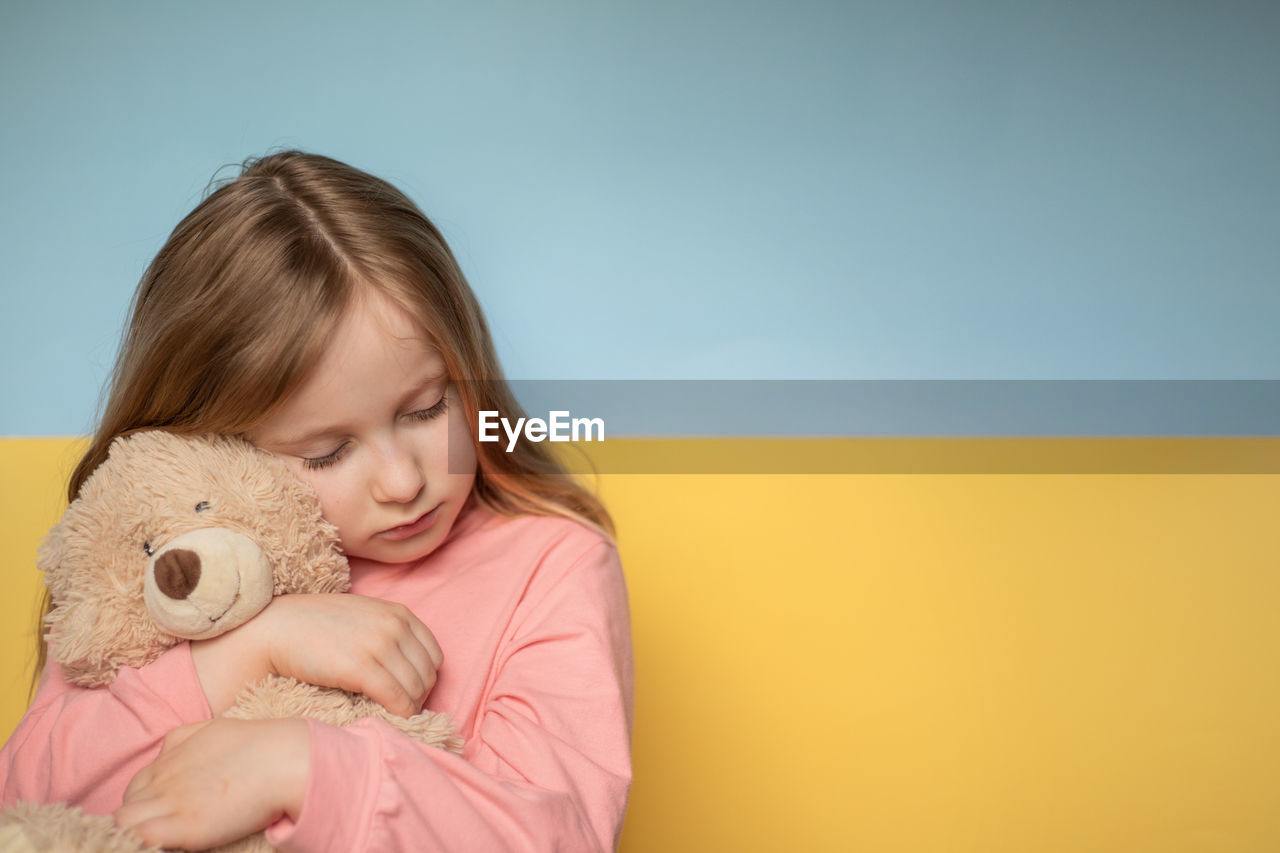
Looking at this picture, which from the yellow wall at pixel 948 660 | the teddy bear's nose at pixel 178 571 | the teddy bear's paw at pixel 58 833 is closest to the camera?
the teddy bear's paw at pixel 58 833

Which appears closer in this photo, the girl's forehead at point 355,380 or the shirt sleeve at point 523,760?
the shirt sleeve at point 523,760

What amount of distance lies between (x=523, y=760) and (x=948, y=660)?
2.25 feet

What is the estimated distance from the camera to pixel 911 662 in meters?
1.25

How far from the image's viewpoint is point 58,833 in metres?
0.58

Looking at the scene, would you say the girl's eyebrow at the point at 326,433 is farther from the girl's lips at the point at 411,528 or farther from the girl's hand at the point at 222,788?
the girl's hand at the point at 222,788

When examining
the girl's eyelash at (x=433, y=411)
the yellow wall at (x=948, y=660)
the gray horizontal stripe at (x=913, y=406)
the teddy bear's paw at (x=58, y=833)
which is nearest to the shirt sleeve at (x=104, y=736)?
the teddy bear's paw at (x=58, y=833)

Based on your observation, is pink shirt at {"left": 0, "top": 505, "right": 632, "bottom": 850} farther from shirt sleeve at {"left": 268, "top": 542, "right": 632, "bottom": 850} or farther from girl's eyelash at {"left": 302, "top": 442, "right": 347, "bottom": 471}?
girl's eyelash at {"left": 302, "top": 442, "right": 347, "bottom": 471}

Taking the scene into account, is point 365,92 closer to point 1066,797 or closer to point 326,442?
point 326,442

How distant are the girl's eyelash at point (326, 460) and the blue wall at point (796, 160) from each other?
65 cm

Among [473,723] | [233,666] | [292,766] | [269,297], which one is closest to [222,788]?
Answer: [292,766]

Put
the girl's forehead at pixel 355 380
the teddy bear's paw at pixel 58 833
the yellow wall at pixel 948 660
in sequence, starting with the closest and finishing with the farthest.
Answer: the teddy bear's paw at pixel 58 833 < the girl's forehead at pixel 355 380 < the yellow wall at pixel 948 660

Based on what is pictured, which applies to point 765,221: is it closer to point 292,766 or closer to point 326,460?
point 326,460

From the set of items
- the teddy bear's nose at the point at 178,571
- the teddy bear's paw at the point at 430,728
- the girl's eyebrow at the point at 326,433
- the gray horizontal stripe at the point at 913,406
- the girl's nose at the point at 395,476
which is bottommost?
the teddy bear's paw at the point at 430,728

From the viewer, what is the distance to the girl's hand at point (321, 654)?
0.75m
